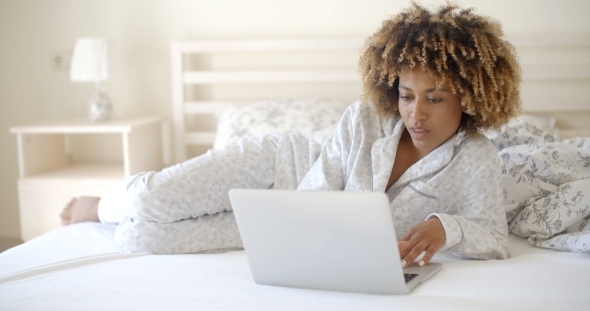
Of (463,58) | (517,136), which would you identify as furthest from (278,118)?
(463,58)

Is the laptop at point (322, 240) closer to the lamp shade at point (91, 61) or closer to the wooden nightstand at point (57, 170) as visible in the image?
the wooden nightstand at point (57, 170)

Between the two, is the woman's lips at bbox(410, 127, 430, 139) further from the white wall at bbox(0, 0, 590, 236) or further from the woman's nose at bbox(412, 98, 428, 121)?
the white wall at bbox(0, 0, 590, 236)

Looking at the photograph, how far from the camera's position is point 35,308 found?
110 centimetres

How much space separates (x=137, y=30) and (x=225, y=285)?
1.89m

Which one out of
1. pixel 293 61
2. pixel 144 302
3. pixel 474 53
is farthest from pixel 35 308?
pixel 293 61

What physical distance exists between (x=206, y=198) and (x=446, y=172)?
576 millimetres

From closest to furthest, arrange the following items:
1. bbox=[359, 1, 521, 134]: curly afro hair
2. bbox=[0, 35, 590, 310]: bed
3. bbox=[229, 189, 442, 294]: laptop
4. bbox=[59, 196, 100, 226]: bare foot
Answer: bbox=[229, 189, 442, 294]: laptop < bbox=[0, 35, 590, 310]: bed < bbox=[359, 1, 521, 134]: curly afro hair < bbox=[59, 196, 100, 226]: bare foot

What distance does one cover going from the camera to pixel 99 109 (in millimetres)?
2588

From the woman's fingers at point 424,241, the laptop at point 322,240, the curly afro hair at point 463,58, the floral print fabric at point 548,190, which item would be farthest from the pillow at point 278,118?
the laptop at point 322,240

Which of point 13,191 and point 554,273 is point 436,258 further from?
point 13,191

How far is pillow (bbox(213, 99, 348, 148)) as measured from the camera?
91.4 inches

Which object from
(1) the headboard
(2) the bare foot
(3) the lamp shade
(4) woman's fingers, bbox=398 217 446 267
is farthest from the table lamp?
(4) woman's fingers, bbox=398 217 446 267

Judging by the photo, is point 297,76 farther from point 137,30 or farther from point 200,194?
point 200,194

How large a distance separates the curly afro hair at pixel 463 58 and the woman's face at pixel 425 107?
0.07 feet
